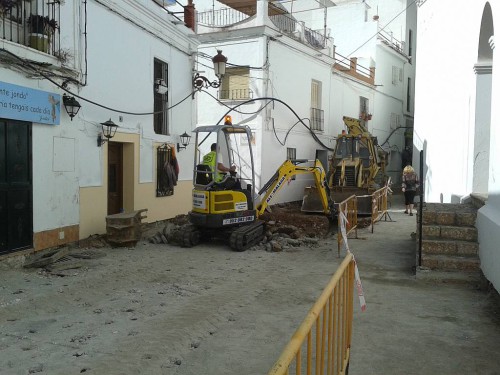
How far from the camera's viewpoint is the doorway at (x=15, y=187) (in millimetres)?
6898

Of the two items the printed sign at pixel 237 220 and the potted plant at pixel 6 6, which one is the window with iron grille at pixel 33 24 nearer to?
the potted plant at pixel 6 6

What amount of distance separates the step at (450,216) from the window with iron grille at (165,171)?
20.9 ft

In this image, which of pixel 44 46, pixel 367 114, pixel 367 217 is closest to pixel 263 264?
pixel 44 46

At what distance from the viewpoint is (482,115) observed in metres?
7.31

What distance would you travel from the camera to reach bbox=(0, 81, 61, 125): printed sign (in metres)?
6.80

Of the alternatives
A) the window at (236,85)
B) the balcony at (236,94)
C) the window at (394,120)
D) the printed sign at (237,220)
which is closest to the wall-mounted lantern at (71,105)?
the printed sign at (237,220)

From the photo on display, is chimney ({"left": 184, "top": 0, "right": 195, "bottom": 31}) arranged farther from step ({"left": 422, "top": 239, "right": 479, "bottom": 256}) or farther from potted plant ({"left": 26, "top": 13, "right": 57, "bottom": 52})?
step ({"left": 422, "top": 239, "right": 479, "bottom": 256})

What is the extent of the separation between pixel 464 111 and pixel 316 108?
428 inches

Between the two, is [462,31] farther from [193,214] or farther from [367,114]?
[367,114]

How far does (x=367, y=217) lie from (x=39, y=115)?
922 cm

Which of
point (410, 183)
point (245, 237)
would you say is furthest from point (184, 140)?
point (410, 183)

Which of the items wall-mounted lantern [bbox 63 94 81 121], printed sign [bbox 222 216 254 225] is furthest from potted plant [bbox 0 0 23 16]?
printed sign [bbox 222 216 254 225]

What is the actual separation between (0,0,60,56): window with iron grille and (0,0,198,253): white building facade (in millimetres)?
17

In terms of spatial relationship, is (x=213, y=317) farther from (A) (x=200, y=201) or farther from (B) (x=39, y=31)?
(B) (x=39, y=31)
